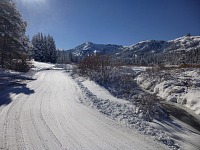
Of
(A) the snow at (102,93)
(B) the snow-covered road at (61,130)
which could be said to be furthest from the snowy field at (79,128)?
(A) the snow at (102,93)

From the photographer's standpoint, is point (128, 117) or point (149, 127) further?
point (128, 117)

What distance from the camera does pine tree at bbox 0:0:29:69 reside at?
2780cm

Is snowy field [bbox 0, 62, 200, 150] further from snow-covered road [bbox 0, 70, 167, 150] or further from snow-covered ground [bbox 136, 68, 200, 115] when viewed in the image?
snow-covered ground [bbox 136, 68, 200, 115]

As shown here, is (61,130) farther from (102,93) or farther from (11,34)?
(11,34)

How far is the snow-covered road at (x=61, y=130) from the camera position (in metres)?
7.09

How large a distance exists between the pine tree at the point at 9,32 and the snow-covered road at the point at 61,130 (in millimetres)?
18796

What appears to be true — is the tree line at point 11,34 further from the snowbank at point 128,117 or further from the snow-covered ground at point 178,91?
the snowbank at point 128,117

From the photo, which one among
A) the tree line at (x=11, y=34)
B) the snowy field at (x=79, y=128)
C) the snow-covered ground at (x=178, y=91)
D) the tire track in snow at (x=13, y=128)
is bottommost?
the snow-covered ground at (x=178, y=91)

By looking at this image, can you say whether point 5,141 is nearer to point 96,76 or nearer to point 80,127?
point 80,127

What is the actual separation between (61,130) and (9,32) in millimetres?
23364

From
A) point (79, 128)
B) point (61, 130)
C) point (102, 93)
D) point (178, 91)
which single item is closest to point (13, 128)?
point (61, 130)

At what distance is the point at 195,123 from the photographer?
43.5ft

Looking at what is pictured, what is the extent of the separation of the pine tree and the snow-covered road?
61.7 feet

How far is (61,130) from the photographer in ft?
27.0
